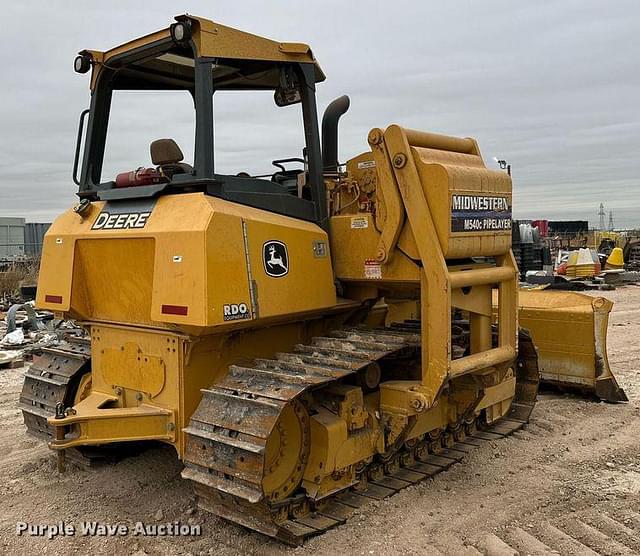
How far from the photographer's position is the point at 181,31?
4.29 m

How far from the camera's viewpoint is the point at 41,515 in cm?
467

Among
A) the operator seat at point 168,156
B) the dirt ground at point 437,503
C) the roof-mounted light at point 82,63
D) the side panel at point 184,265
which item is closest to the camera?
the side panel at point 184,265

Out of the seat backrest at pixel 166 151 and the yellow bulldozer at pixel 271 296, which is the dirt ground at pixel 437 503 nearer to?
the yellow bulldozer at pixel 271 296

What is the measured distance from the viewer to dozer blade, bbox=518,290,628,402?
7040 millimetres

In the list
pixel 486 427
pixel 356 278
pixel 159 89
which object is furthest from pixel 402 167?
pixel 486 427

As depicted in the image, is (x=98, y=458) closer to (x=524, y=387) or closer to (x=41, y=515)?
(x=41, y=515)

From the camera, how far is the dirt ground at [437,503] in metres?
4.16

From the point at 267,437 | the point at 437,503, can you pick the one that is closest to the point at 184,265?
the point at 267,437

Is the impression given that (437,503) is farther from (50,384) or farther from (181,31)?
(181,31)

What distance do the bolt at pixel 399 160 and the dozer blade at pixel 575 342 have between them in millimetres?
3385

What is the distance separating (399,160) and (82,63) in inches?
98.0

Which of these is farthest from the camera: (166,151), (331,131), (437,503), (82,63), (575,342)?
(575,342)

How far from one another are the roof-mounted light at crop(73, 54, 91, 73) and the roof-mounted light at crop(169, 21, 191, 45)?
1120 millimetres

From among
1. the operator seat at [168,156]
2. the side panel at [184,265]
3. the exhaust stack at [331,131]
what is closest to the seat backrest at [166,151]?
the operator seat at [168,156]
